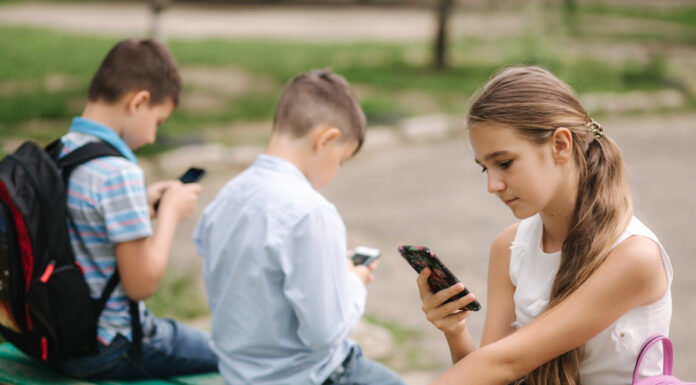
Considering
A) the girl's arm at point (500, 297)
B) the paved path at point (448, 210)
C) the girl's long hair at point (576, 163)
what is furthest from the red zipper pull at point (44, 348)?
the paved path at point (448, 210)

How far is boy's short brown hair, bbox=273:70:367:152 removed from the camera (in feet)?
8.32

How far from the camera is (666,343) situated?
1.94 meters

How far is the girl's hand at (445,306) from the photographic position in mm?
1977

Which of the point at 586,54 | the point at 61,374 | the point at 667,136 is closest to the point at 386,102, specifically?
the point at 667,136

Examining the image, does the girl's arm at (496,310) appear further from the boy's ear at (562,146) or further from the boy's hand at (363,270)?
the boy's hand at (363,270)

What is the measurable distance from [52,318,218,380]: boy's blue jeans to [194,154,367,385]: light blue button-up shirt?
29cm

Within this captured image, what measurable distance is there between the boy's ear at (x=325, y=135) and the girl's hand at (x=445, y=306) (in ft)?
2.17

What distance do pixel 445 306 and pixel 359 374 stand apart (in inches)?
23.8

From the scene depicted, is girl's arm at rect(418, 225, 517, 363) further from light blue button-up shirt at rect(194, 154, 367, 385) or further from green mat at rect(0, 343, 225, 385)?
green mat at rect(0, 343, 225, 385)

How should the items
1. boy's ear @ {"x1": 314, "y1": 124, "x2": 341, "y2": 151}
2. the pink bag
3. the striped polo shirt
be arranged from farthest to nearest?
boy's ear @ {"x1": 314, "y1": 124, "x2": 341, "y2": 151} < the striped polo shirt < the pink bag

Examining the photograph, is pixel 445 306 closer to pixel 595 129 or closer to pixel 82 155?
pixel 595 129

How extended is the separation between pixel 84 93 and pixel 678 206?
6101 mm

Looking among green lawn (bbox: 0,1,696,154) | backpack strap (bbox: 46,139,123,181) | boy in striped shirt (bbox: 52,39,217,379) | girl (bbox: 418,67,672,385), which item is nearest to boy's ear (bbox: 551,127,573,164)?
girl (bbox: 418,67,672,385)

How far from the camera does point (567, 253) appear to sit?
1995 mm
